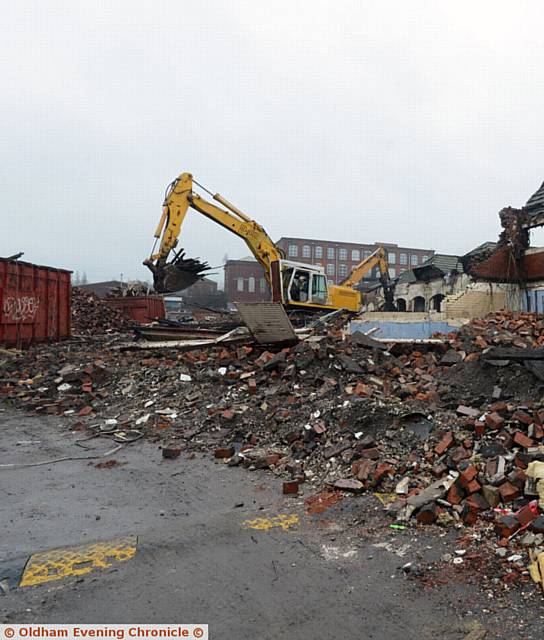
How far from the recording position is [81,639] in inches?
93.9

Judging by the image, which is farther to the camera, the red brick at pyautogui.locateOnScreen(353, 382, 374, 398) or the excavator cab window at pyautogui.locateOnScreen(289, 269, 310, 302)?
the excavator cab window at pyautogui.locateOnScreen(289, 269, 310, 302)

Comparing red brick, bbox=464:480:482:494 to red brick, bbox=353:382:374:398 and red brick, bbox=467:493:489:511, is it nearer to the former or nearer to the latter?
red brick, bbox=467:493:489:511

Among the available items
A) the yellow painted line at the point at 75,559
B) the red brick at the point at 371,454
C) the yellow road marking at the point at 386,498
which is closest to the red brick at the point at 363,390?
the red brick at the point at 371,454

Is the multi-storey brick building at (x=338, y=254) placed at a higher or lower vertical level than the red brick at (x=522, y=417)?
higher

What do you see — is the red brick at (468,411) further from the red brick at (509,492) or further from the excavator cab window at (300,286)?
the excavator cab window at (300,286)

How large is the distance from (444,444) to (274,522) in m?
2.00

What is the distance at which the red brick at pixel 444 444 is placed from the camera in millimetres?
4557

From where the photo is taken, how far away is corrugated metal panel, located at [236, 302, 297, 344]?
27.5 ft

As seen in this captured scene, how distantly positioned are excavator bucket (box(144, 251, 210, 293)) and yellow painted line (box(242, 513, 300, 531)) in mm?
9899

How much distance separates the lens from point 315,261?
241 feet

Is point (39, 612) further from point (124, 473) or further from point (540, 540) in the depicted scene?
point (540, 540)

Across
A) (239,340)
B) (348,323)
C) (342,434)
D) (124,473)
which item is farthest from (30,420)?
(348,323)

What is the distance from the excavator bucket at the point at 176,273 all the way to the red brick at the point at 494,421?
9.80 metres

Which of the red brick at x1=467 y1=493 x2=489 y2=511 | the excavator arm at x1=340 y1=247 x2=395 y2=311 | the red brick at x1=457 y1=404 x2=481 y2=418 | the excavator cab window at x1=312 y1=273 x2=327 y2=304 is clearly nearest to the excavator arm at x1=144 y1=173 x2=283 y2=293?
the excavator cab window at x1=312 y1=273 x2=327 y2=304
